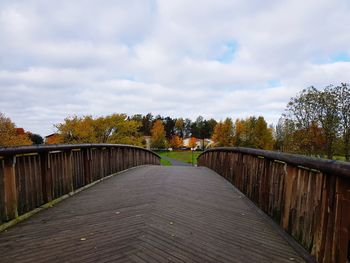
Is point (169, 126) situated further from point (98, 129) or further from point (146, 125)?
point (98, 129)

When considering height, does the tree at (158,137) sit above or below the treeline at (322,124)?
below

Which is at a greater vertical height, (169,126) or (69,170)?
(69,170)

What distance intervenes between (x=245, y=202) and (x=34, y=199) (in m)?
3.78

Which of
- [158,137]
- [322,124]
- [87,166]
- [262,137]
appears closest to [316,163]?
[87,166]

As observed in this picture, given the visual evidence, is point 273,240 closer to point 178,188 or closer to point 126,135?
point 178,188

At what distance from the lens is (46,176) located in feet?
18.2

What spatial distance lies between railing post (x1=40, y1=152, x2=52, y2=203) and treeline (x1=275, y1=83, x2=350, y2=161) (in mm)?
23435

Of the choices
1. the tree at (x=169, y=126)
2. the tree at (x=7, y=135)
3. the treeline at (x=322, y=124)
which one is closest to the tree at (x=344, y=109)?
the treeline at (x=322, y=124)

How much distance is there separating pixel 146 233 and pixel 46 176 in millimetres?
2600

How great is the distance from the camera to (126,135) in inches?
1933

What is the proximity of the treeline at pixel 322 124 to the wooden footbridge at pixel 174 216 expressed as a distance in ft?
69.5

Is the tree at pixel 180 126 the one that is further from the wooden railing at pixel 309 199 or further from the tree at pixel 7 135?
the wooden railing at pixel 309 199

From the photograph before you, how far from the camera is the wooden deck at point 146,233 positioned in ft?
10.7

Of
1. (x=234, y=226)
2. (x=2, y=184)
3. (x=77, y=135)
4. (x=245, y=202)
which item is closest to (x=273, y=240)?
(x=234, y=226)
